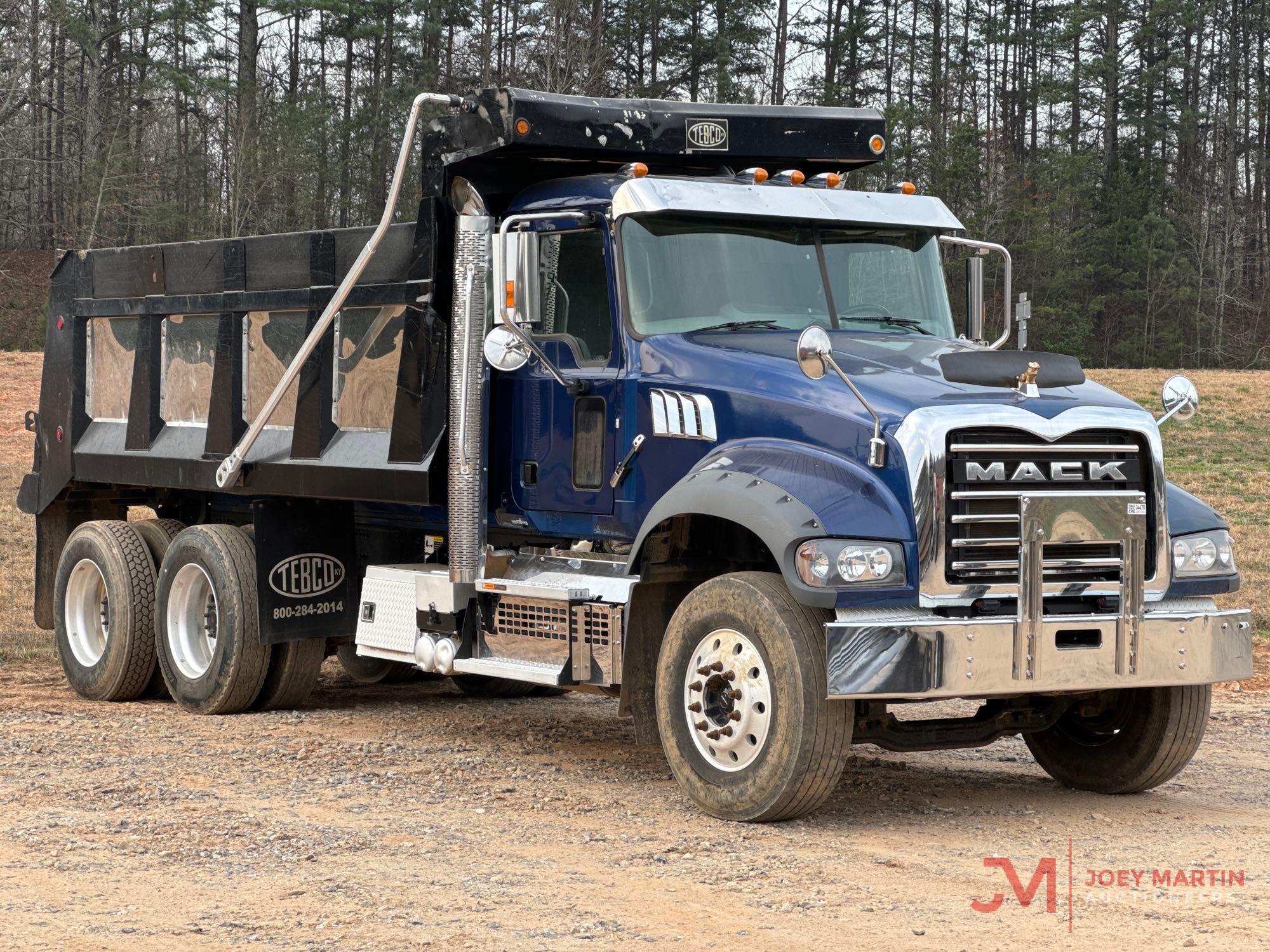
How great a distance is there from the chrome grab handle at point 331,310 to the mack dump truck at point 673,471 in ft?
0.11

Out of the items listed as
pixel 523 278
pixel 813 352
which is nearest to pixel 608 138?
pixel 523 278

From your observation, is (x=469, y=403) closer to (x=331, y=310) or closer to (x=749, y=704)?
(x=331, y=310)

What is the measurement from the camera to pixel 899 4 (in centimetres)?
5675

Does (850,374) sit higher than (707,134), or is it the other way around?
(707,134)

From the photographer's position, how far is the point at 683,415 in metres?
7.80

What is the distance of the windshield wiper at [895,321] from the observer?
8.36m

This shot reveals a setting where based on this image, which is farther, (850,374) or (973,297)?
(973,297)

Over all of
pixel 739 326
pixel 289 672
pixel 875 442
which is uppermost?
pixel 739 326

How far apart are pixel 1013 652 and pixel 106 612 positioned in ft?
22.5

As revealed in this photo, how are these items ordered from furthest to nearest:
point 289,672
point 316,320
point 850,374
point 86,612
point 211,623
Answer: point 86,612 → point 211,623 → point 289,672 → point 316,320 → point 850,374

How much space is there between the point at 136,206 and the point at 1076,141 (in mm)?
30560

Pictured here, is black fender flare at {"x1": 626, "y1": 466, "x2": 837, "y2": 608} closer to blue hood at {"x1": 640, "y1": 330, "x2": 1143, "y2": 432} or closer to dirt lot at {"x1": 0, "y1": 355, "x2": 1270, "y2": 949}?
blue hood at {"x1": 640, "y1": 330, "x2": 1143, "y2": 432}

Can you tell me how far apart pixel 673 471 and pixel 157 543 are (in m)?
4.91

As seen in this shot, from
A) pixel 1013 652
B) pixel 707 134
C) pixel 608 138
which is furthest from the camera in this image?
pixel 707 134
